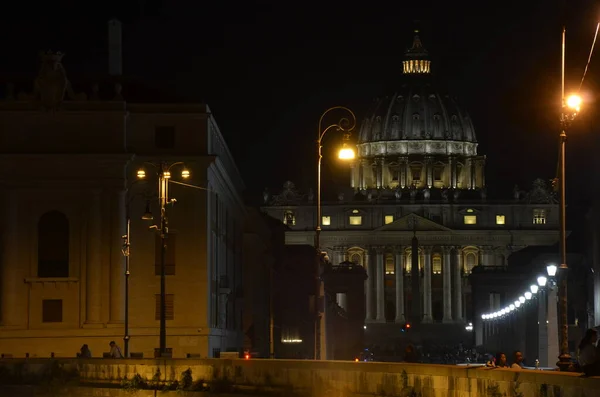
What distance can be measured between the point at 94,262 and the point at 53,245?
6.08 ft

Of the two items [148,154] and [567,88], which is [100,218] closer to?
[148,154]

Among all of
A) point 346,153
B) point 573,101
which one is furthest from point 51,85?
point 573,101

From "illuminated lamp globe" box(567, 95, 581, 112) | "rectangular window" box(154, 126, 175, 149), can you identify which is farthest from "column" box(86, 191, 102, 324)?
"illuminated lamp globe" box(567, 95, 581, 112)

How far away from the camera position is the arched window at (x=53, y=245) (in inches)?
2803

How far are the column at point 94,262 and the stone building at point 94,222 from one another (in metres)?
0.04

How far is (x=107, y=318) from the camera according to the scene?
70.3 metres

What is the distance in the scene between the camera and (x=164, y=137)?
72812 mm

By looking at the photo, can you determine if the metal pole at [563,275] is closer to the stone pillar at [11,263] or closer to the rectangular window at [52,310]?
the rectangular window at [52,310]

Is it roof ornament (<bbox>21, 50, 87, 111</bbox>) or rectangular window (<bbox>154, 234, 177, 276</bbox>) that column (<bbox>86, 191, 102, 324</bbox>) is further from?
roof ornament (<bbox>21, 50, 87, 111</bbox>)

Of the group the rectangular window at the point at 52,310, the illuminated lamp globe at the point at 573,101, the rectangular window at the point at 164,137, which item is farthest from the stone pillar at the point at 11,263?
the illuminated lamp globe at the point at 573,101

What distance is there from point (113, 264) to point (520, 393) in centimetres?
4439

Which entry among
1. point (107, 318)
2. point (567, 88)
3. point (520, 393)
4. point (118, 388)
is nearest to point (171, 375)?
point (118, 388)

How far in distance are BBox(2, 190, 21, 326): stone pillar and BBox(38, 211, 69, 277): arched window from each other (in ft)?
3.29

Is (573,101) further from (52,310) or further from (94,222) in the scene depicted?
(52,310)
